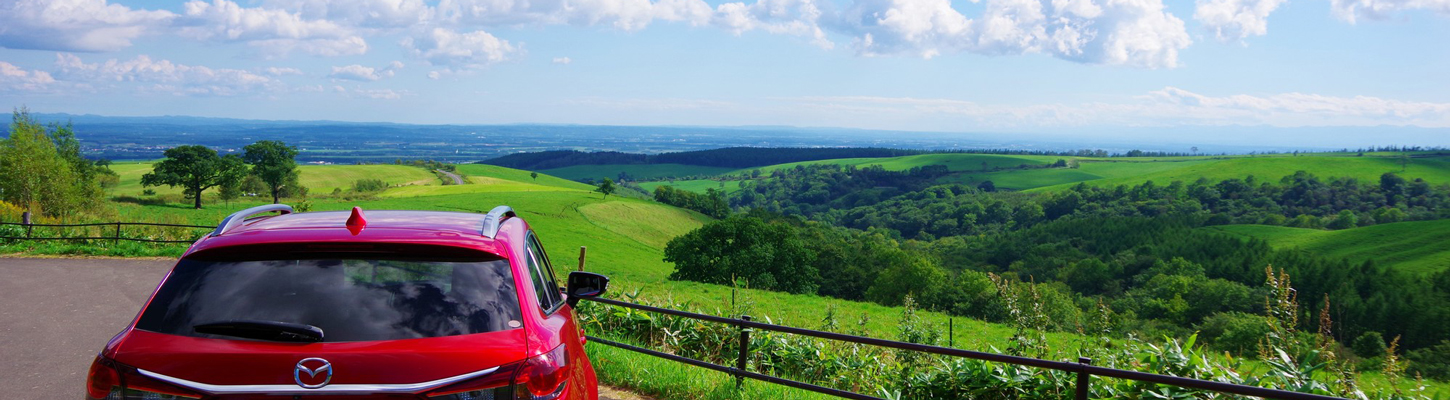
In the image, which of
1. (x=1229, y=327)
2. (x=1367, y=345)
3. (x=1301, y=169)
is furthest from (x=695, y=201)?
(x=1301, y=169)

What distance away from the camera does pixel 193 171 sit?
74.8 metres

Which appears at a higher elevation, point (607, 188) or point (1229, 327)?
point (607, 188)

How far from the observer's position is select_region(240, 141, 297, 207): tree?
272ft

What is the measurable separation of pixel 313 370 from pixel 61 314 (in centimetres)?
1164

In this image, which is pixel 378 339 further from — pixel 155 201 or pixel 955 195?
pixel 955 195

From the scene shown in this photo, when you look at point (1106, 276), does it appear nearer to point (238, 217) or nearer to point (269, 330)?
point (238, 217)

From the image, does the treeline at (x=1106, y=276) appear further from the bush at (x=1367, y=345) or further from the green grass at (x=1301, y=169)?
the green grass at (x=1301, y=169)

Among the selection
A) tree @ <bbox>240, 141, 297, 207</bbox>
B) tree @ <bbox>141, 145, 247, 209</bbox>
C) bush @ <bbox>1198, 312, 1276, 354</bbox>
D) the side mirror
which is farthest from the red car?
tree @ <bbox>240, 141, 297, 207</bbox>

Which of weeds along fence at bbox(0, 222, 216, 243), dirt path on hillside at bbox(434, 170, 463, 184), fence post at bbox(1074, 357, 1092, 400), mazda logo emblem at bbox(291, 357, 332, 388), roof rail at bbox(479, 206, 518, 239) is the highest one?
roof rail at bbox(479, 206, 518, 239)

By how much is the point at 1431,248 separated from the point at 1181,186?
61.0 m

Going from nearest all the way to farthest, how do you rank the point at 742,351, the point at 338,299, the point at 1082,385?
the point at 338,299 → the point at 1082,385 → the point at 742,351

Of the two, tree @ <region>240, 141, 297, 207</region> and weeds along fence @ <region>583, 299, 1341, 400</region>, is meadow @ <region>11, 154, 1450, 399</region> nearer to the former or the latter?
weeds along fence @ <region>583, 299, 1341, 400</region>

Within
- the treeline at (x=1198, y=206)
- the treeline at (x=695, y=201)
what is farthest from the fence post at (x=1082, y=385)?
the treeline at (x=1198, y=206)

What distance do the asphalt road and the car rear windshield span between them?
4255mm
